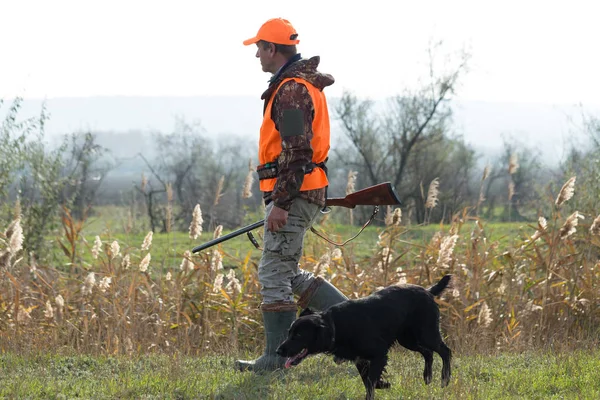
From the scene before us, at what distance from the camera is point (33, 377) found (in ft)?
16.0

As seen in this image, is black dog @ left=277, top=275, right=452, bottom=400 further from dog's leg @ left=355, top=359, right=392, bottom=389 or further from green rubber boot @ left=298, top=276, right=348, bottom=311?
green rubber boot @ left=298, top=276, right=348, bottom=311

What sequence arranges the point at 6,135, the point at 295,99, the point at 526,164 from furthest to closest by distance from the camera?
the point at 526,164 < the point at 6,135 < the point at 295,99

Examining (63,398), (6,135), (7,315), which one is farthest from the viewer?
(6,135)

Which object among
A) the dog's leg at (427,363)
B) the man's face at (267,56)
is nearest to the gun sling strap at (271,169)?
the man's face at (267,56)

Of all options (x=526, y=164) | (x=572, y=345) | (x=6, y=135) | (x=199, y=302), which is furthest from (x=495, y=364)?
(x=526, y=164)

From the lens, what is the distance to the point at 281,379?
4.96m

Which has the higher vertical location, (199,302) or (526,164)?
(526,164)

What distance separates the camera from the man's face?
5.02 meters

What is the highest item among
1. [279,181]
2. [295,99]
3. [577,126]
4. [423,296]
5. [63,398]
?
[577,126]

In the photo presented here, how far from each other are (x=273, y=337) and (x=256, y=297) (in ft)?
5.85

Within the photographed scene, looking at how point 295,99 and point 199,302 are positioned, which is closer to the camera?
point 295,99

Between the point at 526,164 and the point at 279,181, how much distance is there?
117ft

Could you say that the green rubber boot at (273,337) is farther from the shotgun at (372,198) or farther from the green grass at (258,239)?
the green grass at (258,239)

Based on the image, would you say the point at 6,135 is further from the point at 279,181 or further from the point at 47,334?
the point at 279,181
